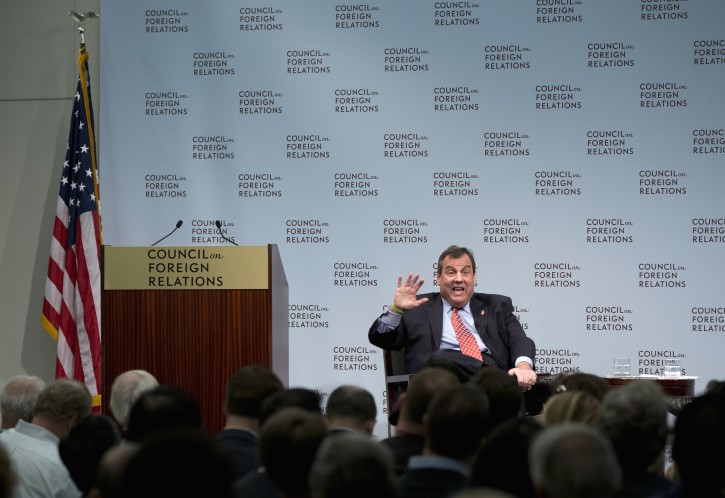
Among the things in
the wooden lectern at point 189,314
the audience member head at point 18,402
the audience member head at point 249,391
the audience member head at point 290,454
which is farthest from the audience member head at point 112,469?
the wooden lectern at point 189,314

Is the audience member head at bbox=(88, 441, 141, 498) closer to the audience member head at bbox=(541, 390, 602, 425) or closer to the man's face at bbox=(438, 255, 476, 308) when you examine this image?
the audience member head at bbox=(541, 390, 602, 425)

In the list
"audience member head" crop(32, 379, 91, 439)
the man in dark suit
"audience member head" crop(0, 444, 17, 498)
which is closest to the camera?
"audience member head" crop(0, 444, 17, 498)

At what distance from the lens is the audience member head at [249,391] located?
3273 mm

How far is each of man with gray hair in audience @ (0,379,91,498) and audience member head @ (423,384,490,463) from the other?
4.84 feet

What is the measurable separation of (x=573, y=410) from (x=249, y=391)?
3.62 ft

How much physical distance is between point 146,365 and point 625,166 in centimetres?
373

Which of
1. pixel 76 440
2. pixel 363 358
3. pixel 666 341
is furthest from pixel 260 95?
pixel 76 440

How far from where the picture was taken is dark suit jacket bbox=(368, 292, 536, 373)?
5.71 metres

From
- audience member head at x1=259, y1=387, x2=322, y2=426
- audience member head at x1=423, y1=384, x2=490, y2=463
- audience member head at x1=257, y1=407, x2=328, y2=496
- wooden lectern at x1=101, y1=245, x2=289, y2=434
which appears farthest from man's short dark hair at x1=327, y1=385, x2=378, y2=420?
wooden lectern at x1=101, y1=245, x2=289, y2=434

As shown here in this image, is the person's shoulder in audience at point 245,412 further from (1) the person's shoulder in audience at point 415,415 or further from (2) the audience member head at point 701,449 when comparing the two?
(2) the audience member head at point 701,449

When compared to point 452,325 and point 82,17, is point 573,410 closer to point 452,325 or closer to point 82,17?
point 452,325

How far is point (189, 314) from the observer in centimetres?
487

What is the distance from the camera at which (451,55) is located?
6.96 meters

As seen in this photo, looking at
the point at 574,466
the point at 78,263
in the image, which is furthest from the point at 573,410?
the point at 78,263
